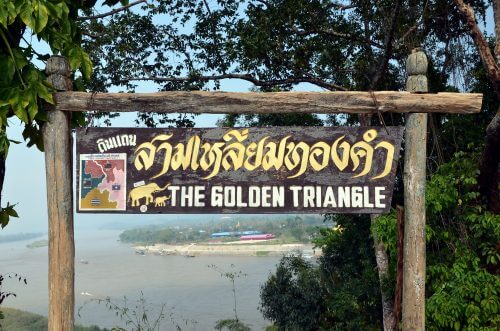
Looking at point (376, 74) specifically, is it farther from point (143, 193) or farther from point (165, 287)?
point (165, 287)

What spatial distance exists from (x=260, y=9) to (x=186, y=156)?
8.99 metres

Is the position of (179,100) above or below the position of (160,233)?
above

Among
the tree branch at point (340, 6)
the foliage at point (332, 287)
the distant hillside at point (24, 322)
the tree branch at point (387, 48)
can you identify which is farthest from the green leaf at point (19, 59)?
the distant hillside at point (24, 322)

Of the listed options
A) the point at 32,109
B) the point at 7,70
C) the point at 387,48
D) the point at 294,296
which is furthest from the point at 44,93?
the point at 294,296

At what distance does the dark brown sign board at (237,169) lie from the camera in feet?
12.9

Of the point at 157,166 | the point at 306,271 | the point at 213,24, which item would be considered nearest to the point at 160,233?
the point at 306,271

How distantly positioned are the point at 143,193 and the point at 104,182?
1.04ft

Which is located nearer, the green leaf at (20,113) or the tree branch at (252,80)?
the green leaf at (20,113)

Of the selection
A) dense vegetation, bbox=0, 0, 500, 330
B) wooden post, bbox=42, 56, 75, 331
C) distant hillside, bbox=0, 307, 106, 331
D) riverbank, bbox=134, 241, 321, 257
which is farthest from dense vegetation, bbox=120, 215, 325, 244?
wooden post, bbox=42, 56, 75, 331

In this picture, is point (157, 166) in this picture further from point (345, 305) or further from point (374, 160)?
point (345, 305)

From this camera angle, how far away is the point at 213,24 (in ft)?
42.0

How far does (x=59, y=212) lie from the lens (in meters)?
4.09

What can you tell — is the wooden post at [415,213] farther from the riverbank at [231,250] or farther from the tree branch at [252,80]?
the riverbank at [231,250]

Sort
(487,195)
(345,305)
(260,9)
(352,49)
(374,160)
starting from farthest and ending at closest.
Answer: (345,305), (352,49), (260,9), (487,195), (374,160)
